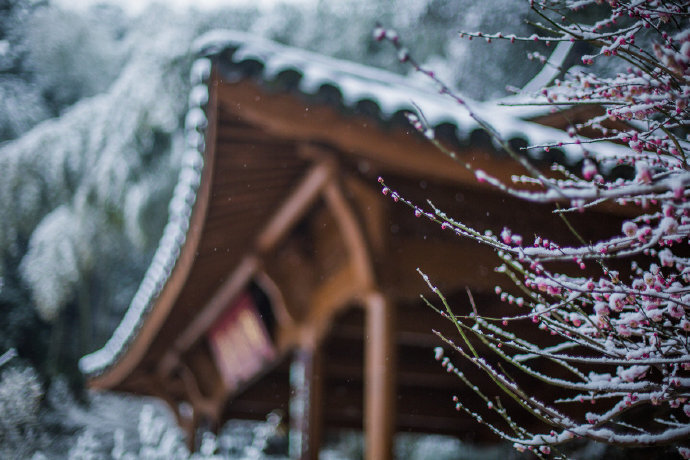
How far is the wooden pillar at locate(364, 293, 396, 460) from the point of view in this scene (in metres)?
2.29

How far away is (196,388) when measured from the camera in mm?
6004

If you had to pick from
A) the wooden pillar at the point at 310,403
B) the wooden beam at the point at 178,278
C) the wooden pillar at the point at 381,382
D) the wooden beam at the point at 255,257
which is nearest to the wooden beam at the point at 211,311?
the wooden beam at the point at 255,257

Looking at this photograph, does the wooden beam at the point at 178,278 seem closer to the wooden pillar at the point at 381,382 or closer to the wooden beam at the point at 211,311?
the wooden beam at the point at 211,311

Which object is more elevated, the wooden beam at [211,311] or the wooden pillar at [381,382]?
the wooden pillar at [381,382]

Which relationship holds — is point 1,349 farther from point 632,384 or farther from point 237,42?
point 632,384

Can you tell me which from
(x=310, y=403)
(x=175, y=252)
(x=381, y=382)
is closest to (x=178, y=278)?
(x=175, y=252)

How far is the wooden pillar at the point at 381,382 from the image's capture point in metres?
2.29

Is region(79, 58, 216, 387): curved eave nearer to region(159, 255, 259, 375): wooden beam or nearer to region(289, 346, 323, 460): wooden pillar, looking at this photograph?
region(159, 255, 259, 375): wooden beam

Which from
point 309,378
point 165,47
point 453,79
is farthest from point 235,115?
point 165,47

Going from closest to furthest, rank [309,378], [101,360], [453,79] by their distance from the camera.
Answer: [309,378], [101,360], [453,79]

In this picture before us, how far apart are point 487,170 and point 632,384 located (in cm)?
112

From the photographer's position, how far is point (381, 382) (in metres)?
2.30

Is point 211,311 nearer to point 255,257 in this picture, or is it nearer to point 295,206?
point 255,257

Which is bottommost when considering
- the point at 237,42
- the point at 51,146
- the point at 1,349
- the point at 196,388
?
the point at 196,388
